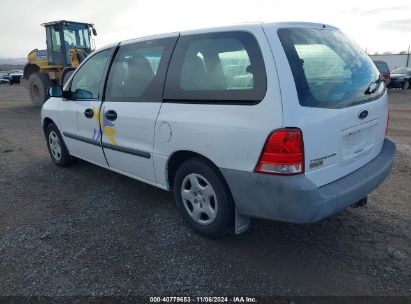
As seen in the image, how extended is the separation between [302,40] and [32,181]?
407cm

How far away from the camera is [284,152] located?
2.40 m

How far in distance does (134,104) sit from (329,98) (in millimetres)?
1883

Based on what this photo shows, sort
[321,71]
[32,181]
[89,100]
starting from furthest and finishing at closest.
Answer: [32,181] → [89,100] → [321,71]

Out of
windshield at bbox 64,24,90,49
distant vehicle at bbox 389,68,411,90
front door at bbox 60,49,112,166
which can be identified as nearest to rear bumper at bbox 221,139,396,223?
front door at bbox 60,49,112,166

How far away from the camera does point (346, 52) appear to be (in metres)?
3.00

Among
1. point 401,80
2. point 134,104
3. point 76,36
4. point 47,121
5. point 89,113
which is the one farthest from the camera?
point 401,80

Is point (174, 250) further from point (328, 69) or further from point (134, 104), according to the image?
point (328, 69)

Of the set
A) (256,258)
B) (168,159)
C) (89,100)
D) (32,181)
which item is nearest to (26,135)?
(32,181)

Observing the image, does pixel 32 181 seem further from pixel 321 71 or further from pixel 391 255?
pixel 391 255

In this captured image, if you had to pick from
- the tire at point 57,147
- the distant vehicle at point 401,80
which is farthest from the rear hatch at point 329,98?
the distant vehicle at point 401,80

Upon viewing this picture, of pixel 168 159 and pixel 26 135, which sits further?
pixel 26 135

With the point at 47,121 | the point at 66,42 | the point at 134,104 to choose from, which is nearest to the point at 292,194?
the point at 134,104

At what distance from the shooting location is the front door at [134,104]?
11.0ft

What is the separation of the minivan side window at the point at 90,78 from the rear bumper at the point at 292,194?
7.22ft
